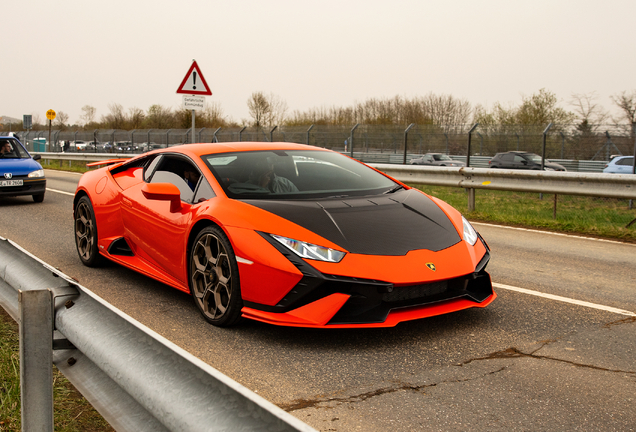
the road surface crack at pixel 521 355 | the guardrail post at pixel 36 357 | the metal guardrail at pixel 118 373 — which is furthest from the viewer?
the road surface crack at pixel 521 355

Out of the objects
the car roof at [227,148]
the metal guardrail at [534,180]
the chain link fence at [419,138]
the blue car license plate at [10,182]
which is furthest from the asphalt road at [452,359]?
the chain link fence at [419,138]

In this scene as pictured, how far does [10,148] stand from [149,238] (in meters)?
9.33

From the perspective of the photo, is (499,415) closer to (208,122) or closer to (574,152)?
(574,152)

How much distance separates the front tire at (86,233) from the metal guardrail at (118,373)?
3.75 m

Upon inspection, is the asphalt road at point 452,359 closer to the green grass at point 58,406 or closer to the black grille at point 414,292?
the black grille at point 414,292

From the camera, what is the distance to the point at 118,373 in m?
1.71

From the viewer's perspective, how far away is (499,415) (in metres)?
2.83

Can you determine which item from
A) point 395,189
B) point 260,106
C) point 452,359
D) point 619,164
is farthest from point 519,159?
point 260,106

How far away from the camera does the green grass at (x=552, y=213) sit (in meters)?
9.05

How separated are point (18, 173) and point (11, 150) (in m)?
0.97

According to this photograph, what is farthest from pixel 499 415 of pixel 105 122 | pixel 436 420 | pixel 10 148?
pixel 105 122

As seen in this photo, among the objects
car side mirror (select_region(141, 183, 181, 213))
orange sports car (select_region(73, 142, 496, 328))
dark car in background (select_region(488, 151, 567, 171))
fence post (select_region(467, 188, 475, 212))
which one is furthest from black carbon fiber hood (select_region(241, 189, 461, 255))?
dark car in background (select_region(488, 151, 567, 171))

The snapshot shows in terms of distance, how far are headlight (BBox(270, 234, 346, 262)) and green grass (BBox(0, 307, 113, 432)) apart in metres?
1.44

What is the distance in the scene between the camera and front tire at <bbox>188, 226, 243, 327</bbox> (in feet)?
13.0
